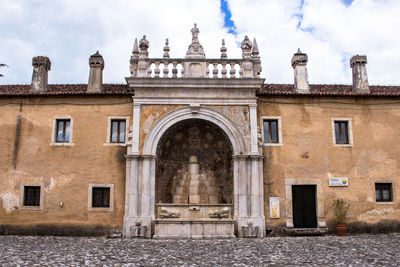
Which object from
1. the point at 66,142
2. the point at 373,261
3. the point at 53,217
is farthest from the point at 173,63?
the point at 373,261

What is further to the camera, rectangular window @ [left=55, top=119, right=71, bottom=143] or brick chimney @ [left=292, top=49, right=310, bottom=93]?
brick chimney @ [left=292, top=49, right=310, bottom=93]

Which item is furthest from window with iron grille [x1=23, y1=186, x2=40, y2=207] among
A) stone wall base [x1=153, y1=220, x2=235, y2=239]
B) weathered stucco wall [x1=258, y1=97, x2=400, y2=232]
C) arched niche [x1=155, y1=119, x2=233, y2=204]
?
weathered stucco wall [x1=258, y1=97, x2=400, y2=232]

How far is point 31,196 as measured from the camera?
14953mm

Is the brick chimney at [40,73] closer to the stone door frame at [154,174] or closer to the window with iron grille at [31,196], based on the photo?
the window with iron grille at [31,196]

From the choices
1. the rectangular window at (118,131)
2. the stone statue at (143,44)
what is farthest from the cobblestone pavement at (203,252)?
the stone statue at (143,44)

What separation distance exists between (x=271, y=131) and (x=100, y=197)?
7723mm

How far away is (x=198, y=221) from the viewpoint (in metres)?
13.6

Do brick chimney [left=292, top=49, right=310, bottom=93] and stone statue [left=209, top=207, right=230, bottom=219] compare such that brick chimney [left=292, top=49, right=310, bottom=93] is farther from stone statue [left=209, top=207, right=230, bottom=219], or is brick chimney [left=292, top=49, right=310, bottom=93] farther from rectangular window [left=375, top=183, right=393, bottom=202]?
stone statue [left=209, top=207, right=230, bottom=219]

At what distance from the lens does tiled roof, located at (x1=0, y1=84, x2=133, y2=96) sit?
50.2ft

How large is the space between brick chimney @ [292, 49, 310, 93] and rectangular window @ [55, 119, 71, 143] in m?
10.3

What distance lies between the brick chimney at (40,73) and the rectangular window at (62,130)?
2.16 m

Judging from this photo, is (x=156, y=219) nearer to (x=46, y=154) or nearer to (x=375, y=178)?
(x=46, y=154)

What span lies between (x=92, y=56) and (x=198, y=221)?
904 centimetres

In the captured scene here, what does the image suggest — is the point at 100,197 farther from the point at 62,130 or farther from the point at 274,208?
the point at 274,208
